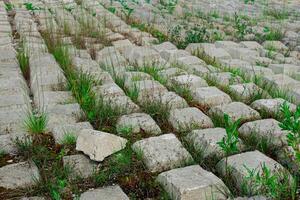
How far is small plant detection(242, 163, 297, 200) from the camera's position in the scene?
239 centimetres

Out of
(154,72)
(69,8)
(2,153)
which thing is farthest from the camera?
(69,8)

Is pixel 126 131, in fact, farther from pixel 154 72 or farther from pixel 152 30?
pixel 152 30

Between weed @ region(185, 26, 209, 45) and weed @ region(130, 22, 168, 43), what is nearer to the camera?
weed @ region(185, 26, 209, 45)

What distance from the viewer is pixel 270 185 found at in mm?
2414

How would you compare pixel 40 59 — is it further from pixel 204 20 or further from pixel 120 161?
pixel 204 20

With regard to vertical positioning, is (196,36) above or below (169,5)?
above

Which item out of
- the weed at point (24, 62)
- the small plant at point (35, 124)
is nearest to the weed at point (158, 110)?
the small plant at point (35, 124)

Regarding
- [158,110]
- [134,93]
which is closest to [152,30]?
[134,93]

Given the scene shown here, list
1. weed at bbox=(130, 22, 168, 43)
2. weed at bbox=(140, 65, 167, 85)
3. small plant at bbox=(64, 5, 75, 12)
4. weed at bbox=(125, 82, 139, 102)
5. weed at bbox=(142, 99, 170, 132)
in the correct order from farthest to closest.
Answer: small plant at bbox=(64, 5, 75, 12), weed at bbox=(130, 22, 168, 43), weed at bbox=(140, 65, 167, 85), weed at bbox=(125, 82, 139, 102), weed at bbox=(142, 99, 170, 132)

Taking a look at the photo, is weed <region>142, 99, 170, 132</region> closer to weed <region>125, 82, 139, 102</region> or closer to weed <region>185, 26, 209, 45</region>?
weed <region>125, 82, 139, 102</region>

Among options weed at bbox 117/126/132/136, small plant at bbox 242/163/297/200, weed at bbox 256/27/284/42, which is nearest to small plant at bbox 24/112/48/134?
weed at bbox 117/126/132/136

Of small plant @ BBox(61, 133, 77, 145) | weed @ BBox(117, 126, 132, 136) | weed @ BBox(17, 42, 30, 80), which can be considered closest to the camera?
small plant @ BBox(61, 133, 77, 145)

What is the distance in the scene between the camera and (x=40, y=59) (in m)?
4.60

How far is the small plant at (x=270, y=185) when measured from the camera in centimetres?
239
